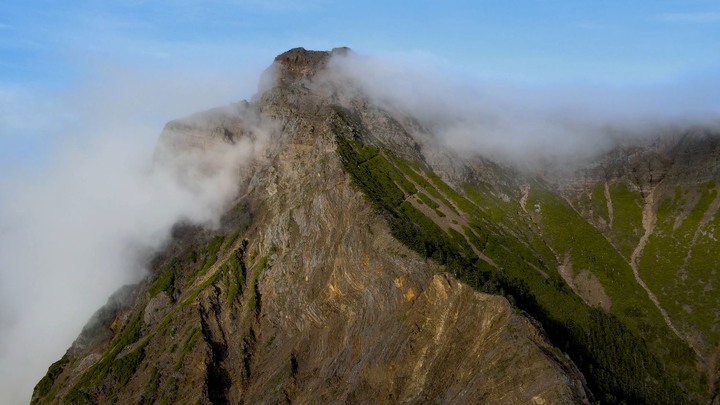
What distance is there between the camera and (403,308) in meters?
193

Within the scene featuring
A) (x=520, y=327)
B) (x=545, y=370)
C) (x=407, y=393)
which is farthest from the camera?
(x=407, y=393)

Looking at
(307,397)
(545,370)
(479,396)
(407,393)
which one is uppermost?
(545,370)

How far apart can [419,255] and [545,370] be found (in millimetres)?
60781

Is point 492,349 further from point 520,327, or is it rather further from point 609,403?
point 609,403

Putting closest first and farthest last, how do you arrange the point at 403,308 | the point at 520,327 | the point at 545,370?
1. the point at 545,370
2. the point at 520,327
3. the point at 403,308

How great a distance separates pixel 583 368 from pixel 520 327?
4919 cm

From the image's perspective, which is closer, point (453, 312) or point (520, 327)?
point (520, 327)

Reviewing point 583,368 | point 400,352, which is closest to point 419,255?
point 400,352

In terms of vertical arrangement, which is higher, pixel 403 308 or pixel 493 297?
pixel 493 297

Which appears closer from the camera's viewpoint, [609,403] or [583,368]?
[609,403]

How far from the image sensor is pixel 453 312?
178500mm

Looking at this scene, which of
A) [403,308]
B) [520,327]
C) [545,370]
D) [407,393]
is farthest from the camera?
[403,308]

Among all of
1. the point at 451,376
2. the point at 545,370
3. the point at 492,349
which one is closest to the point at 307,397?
the point at 451,376

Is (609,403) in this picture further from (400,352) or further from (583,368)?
(400,352)
